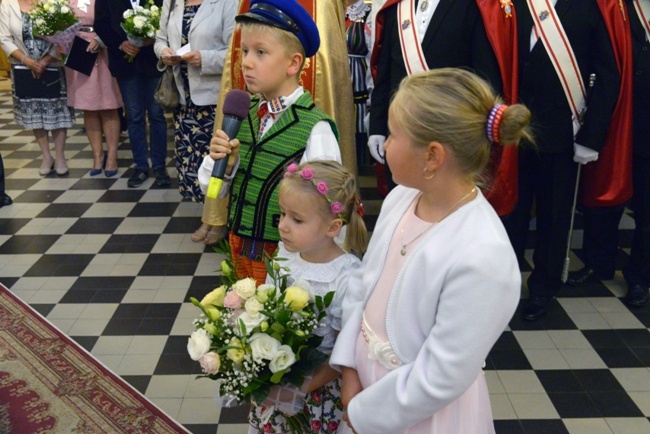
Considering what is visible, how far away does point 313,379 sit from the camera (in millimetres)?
1628

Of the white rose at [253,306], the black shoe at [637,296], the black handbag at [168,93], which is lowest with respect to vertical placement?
the black shoe at [637,296]

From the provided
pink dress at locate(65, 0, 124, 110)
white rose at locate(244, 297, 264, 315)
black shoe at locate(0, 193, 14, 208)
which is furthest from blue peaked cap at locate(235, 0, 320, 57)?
black shoe at locate(0, 193, 14, 208)

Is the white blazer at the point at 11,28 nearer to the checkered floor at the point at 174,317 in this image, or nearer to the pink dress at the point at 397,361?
the checkered floor at the point at 174,317

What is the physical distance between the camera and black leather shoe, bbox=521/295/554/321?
3166 millimetres

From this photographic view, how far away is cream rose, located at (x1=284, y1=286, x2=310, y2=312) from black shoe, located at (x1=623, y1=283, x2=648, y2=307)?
2.30 m

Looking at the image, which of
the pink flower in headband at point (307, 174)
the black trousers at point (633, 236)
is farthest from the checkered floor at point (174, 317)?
the pink flower in headband at point (307, 174)

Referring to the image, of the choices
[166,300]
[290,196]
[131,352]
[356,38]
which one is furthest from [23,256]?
[290,196]

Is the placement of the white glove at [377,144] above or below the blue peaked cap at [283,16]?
below

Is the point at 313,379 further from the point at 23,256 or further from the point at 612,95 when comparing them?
the point at 23,256

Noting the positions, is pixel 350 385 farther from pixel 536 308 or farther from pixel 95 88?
pixel 95 88

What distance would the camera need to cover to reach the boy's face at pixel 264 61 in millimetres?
1949

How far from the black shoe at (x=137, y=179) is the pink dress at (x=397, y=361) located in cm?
401

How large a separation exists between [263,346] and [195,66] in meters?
2.74

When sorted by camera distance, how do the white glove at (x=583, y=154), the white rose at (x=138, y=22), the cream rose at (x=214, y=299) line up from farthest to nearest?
the white rose at (x=138, y=22)
the white glove at (x=583, y=154)
the cream rose at (x=214, y=299)
